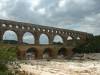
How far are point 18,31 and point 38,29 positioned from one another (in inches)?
263

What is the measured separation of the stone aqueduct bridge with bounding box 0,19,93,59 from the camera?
2066 inches

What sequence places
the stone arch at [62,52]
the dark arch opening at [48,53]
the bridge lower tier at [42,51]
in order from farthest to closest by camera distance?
the stone arch at [62,52], the dark arch opening at [48,53], the bridge lower tier at [42,51]

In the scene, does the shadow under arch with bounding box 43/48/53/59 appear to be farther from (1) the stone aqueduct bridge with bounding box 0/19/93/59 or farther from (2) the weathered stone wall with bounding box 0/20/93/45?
(2) the weathered stone wall with bounding box 0/20/93/45

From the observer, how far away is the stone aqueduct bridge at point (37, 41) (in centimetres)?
5247

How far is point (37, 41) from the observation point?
5978cm

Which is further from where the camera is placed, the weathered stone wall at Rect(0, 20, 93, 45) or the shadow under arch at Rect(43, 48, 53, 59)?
the shadow under arch at Rect(43, 48, 53, 59)

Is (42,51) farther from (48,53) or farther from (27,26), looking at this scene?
(27,26)

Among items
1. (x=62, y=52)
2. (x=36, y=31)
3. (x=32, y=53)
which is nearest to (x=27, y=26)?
(x=36, y=31)

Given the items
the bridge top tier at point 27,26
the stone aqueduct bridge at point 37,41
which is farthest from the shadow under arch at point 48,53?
the bridge top tier at point 27,26

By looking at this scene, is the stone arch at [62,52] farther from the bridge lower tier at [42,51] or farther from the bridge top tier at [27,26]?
the bridge top tier at [27,26]

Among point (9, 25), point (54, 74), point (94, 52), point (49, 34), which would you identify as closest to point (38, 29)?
point (49, 34)

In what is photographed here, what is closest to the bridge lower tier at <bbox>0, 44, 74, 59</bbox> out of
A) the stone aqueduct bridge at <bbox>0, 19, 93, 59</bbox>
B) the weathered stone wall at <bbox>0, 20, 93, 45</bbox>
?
the stone aqueduct bridge at <bbox>0, 19, 93, 59</bbox>

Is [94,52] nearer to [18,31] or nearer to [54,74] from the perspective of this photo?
[18,31]

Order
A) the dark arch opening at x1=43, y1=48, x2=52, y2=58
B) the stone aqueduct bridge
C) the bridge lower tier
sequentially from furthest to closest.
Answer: the dark arch opening at x1=43, y1=48, x2=52, y2=58 → the stone aqueduct bridge → the bridge lower tier
